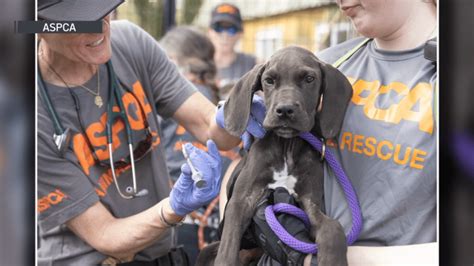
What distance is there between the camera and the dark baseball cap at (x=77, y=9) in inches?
71.9

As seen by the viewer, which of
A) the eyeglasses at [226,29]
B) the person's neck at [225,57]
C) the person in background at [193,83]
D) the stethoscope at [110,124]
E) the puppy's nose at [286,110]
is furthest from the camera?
the person's neck at [225,57]

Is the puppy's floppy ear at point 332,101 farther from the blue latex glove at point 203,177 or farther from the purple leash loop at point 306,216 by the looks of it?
the blue latex glove at point 203,177

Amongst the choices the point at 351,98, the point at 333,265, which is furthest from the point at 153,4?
the point at 333,265

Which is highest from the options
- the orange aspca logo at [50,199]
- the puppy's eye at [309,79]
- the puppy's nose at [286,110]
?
the puppy's eye at [309,79]

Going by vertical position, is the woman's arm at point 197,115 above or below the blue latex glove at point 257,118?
below

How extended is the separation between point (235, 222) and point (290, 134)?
0.26 m

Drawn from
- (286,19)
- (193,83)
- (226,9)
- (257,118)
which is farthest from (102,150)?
(226,9)

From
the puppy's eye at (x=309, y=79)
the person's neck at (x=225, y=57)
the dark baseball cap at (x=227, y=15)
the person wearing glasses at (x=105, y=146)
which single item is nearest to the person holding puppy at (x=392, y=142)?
the puppy's eye at (x=309, y=79)

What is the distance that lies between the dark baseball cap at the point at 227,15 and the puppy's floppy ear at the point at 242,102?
5.62ft

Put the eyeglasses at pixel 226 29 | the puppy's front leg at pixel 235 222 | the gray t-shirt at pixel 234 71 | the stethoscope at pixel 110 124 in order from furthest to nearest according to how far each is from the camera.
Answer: the gray t-shirt at pixel 234 71, the eyeglasses at pixel 226 29, the stethoscope at pixel 110 124, the puppy's front leg at pixel 235 222

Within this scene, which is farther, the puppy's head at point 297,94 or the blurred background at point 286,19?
the blurred background at point 286,19

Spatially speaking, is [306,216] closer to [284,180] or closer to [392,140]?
[284,180]

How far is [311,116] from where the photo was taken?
5.34ft

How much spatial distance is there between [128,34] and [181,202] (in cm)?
64
